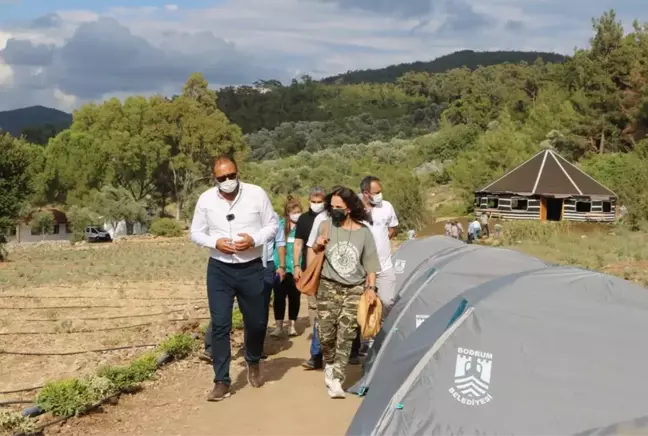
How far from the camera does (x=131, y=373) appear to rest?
671 cm

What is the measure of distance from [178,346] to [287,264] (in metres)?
1.61

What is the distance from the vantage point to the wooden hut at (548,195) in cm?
4059

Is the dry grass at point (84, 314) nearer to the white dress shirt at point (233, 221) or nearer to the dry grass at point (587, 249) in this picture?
the white dress shirt at point (233, 221)

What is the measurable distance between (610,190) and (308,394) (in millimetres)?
37870

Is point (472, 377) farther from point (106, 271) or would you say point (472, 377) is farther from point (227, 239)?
point (106, 271)

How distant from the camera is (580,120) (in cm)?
5747

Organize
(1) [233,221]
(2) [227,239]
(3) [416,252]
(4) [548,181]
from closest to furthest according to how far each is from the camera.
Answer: (2) [227,239]
(1) [233,221]
(3) [416,252]
(4) [548,181]

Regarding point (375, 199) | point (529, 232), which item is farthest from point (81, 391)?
point (529, 232)

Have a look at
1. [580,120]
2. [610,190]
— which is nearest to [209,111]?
[580,120]

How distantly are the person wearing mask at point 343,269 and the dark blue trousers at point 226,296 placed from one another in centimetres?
55

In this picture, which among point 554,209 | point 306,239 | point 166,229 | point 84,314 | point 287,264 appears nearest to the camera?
point 306,239

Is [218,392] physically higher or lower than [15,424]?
lower

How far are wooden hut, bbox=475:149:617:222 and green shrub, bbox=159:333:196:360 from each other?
115ft

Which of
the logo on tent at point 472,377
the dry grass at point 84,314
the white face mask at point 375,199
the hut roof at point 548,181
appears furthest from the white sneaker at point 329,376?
the hut roof at point 548,181
